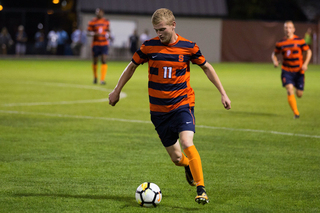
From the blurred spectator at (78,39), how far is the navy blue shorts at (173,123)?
3358cm

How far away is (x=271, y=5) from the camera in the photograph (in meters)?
48.2

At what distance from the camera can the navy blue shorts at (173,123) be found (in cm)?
495

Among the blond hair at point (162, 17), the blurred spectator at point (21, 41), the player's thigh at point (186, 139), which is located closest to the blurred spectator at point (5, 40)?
the blurred spectator at point (21, 41)

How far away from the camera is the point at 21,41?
125 ft

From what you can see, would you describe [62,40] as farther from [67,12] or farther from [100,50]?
[100,50]

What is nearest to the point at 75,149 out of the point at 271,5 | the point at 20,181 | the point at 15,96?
the point at 20,181

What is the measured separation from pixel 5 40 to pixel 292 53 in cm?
3058

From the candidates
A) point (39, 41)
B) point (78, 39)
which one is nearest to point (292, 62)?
point (78, 39)

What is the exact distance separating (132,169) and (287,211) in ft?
6.95

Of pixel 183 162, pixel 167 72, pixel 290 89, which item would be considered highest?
pixel 167 72

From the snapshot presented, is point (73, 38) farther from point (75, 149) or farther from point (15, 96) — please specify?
point (75, 149)

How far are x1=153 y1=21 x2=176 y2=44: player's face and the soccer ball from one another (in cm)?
Answer: 142

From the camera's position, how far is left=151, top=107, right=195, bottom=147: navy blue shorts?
495 centimetres

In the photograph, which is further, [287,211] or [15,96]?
[15,96]
